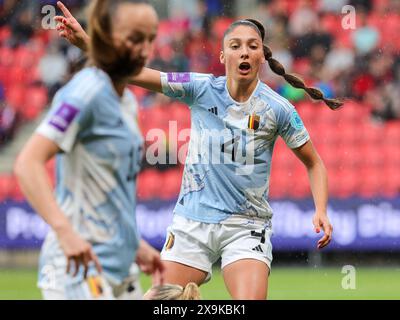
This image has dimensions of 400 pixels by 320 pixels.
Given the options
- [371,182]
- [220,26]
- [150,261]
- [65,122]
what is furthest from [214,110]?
[220,26]

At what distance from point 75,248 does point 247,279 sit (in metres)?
2.44

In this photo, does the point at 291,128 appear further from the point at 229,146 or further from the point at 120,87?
the point at 120,87

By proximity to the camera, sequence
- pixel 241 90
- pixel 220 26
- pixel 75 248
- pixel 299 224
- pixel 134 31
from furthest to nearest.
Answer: pixel 220 26
pixel 299 224
pixel 241 90
pixel 134 31
pixel 75 248

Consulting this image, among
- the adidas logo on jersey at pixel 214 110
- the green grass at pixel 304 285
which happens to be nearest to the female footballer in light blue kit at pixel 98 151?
the adidas logo on jersey at pixel 214 110

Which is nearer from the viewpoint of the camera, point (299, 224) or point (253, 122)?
point (253, 122)

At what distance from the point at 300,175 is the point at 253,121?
883 cm

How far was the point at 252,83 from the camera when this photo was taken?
21.0 feet

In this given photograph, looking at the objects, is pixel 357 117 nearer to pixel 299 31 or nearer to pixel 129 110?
pixel 299 31

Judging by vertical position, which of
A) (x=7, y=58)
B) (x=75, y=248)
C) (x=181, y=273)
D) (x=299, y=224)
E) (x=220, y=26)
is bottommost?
(x=75, y=248)

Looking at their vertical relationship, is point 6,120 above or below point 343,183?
above

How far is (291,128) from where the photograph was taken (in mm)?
6348

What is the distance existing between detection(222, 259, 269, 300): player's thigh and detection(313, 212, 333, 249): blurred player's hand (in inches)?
15.1

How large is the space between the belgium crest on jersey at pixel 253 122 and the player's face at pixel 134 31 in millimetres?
2326
